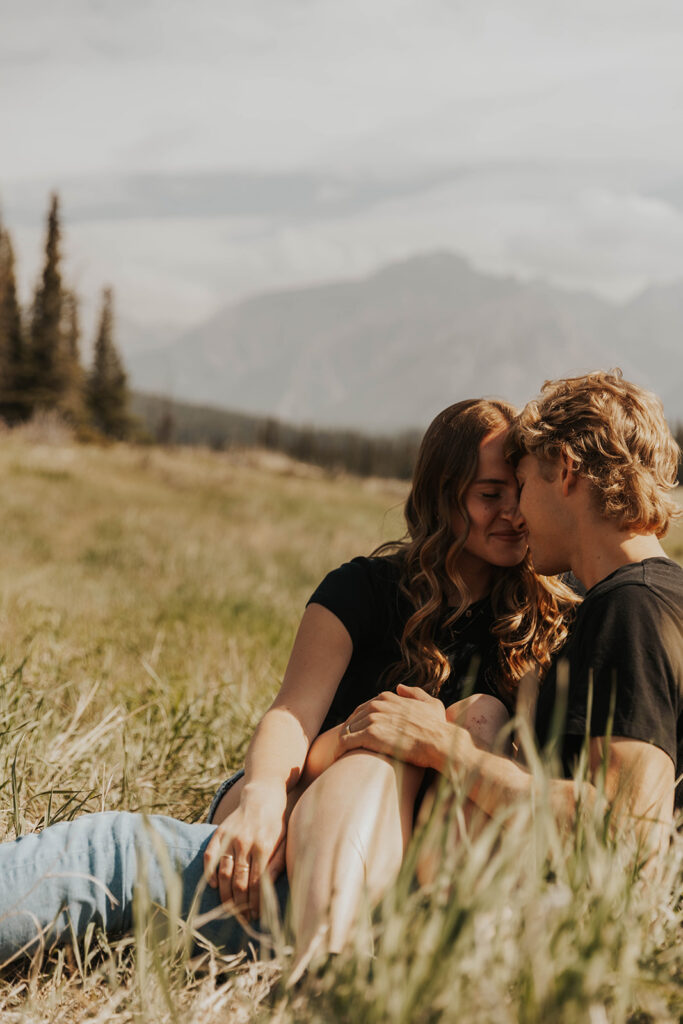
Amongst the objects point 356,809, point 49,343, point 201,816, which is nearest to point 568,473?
point 356,809

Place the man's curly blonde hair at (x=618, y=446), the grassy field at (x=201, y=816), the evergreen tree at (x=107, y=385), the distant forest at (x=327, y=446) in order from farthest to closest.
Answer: the distant forest at (x=327, y=446) → the evergreen tree at (x=107, y=385) → the man's curly blonde hair at (x=618, y=446) → the grassy field at (x=201, y=816)

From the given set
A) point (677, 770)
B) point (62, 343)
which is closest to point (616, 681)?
point (677, 770)

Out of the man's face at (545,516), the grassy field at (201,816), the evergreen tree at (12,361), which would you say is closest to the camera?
the grassy field at (201,816)

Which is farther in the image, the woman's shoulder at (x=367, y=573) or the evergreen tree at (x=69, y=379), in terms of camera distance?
the evergreen tree at (x=69, y=379)

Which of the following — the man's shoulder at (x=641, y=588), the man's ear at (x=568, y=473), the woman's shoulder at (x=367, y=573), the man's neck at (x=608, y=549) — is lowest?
the woman's shoulder at (x=367, y=573)

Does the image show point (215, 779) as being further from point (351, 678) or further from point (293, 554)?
point (293, 554)

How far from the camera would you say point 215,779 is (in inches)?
127

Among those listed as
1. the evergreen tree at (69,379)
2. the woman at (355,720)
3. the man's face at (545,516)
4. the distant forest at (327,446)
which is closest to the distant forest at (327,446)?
the distant forest at (327,446)

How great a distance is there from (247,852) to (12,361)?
127ft

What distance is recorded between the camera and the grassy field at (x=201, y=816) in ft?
4.06

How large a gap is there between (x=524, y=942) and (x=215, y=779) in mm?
2108

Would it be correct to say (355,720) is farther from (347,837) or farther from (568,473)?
(568,473)

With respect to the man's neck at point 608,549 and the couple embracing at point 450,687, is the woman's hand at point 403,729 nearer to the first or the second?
the couple embracing at point 450,687

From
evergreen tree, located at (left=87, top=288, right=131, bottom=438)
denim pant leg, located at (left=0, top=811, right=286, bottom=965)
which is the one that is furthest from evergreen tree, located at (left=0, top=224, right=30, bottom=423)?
denim pant leg, located at (left=0, top=811, right=286, bottom=965)
